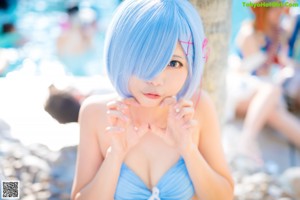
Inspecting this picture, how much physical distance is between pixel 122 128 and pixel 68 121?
6.52 ft

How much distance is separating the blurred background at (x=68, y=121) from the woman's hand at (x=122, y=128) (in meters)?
0.78

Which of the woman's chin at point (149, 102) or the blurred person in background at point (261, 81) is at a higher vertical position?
the blurred person in background at point (261, 81)

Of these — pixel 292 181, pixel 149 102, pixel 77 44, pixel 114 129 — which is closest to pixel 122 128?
pixel 114 129

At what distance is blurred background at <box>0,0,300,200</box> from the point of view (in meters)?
3.00

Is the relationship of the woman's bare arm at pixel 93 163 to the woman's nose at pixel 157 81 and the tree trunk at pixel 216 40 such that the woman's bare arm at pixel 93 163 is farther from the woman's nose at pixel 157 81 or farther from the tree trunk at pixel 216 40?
the tree trunk at pixel 216 40

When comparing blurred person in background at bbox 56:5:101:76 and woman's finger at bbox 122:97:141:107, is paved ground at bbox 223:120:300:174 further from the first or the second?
blurred person in background at bbox 56:5:101:76

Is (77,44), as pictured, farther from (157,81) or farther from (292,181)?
(157,81)

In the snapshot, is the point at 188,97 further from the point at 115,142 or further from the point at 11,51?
the point at 11,51

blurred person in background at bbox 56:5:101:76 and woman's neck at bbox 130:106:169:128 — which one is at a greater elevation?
blurred person in background at bbox 56:5:101:76

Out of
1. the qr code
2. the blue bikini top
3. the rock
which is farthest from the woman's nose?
the rock

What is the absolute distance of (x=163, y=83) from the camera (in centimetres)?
174

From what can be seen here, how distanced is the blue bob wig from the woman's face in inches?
0.8

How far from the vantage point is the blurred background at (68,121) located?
300cm

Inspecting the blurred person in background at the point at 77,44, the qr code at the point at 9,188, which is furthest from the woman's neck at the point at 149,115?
the blurred person in background at the point at 77,44
